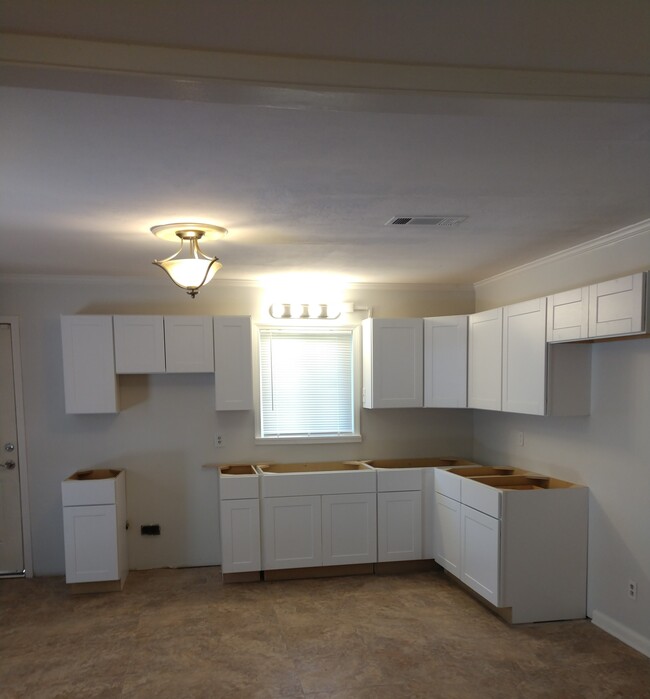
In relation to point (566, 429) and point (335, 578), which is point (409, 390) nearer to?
point (566, 429)

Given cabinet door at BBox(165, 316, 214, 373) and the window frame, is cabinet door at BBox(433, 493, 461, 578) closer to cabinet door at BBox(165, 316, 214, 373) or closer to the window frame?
the window frame

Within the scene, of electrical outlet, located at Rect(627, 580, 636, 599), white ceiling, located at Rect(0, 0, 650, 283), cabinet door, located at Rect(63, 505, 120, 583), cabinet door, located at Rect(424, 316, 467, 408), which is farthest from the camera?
cabinet door, located at Rect(424, 316, 467, 408)

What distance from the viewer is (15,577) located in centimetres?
Result: 451

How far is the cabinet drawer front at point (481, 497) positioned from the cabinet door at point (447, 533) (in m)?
0.17

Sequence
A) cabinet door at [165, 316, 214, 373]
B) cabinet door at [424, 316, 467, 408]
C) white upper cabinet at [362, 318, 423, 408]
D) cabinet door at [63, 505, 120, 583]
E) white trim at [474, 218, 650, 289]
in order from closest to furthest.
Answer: white trim at [474, 218, 650, 289]
cabinet door at [63, 505, 120, 583]
cabinet door at [165, 316, 214, 373]
cabinet door at [424, 316, 467, 408]
white upper cabinet at [362, 318, 423, 408]

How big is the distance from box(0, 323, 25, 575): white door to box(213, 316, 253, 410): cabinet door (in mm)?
1711

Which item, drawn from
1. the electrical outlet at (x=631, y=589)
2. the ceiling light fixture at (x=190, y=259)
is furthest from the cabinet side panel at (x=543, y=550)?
the ceiling light fixture at (x=190, y=259)

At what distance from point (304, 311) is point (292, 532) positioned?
192 cm

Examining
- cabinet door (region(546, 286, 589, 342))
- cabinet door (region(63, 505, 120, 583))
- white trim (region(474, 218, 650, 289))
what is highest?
white trim (region(474, 218, 650, 289))

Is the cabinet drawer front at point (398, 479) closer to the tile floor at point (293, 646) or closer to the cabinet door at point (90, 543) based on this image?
the tile floor at point (293, 646)

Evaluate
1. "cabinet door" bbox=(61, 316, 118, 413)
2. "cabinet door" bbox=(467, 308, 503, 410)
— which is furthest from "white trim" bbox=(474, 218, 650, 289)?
"cabinet door" bbox=(61, 316, 118, 413)

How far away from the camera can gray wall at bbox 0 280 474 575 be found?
4555 mm

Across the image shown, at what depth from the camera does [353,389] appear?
16.9 ft

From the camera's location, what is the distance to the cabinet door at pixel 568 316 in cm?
326
